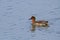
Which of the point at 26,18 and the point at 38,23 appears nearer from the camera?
the point at 38,23

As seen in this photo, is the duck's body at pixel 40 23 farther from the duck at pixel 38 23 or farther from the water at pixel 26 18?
the water at pixel 26 18

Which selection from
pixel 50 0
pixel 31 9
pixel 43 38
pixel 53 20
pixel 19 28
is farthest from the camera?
pixel 50 0

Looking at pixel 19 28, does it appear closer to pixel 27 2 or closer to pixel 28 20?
pixel 28 20

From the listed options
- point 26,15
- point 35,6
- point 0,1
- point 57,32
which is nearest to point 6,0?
point 0,1

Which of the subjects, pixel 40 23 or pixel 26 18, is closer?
pixel 40 23

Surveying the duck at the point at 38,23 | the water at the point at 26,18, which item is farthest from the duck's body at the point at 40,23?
the water at the point at 26,18

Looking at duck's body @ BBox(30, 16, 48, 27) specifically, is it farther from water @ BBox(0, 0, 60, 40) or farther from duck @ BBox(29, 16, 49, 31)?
water @ BBox(0, 0, 60, 40)

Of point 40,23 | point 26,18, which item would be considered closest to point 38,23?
point 40,23

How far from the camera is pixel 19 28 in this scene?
746 centimetres

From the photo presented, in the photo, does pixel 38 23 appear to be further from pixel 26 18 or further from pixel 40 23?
pixel 26 18

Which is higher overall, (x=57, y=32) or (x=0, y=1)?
(x=0, y=1)

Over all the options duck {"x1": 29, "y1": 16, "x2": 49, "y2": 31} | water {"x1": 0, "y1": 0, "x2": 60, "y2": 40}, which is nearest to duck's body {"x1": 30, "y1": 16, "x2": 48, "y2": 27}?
duck {"x1": 29, "y1": 16, "x2": 49, "y2": 31}

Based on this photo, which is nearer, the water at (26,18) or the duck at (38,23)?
the water at (26,18)

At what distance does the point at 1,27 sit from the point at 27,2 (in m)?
2.90
